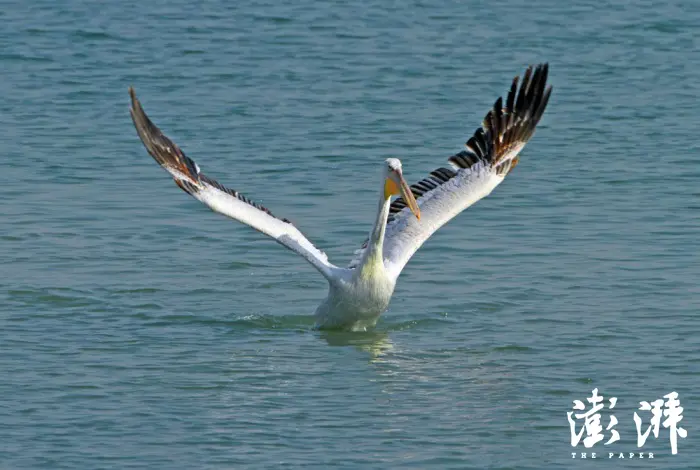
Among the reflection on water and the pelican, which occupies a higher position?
the pelican

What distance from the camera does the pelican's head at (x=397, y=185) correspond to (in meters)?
12.1

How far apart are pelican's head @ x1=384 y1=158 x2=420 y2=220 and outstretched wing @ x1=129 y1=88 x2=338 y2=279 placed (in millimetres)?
698

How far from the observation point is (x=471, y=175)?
43.4 ft

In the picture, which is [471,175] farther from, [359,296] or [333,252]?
[333,252]

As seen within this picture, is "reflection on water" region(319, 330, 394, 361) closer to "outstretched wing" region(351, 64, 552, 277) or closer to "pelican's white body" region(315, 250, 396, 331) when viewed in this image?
"pelican's white body" region(315, 250, 396, 331)

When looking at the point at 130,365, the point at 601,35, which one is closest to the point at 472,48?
the point at 601,35

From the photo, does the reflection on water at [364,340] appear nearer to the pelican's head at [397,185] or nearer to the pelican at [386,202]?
the pelican at [386,202]

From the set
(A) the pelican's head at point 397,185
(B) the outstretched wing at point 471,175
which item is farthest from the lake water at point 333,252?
(A) the pelican's head at point 397,185

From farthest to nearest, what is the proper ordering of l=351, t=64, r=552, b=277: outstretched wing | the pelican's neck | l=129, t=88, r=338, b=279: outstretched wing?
l=351, t=64, r=552, b=277: outstretched wing, the pelican's neck, l=129, t=88, r=338, b=279: outstretched wing

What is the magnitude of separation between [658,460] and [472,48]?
15.2 metres

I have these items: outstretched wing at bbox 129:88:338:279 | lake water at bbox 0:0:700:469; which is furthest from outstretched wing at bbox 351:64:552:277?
outstretched wing at bbox 129:88:338:279

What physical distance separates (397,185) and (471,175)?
1.27 m

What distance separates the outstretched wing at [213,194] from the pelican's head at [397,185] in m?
0.70

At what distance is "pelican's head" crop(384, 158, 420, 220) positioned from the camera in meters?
12.1
